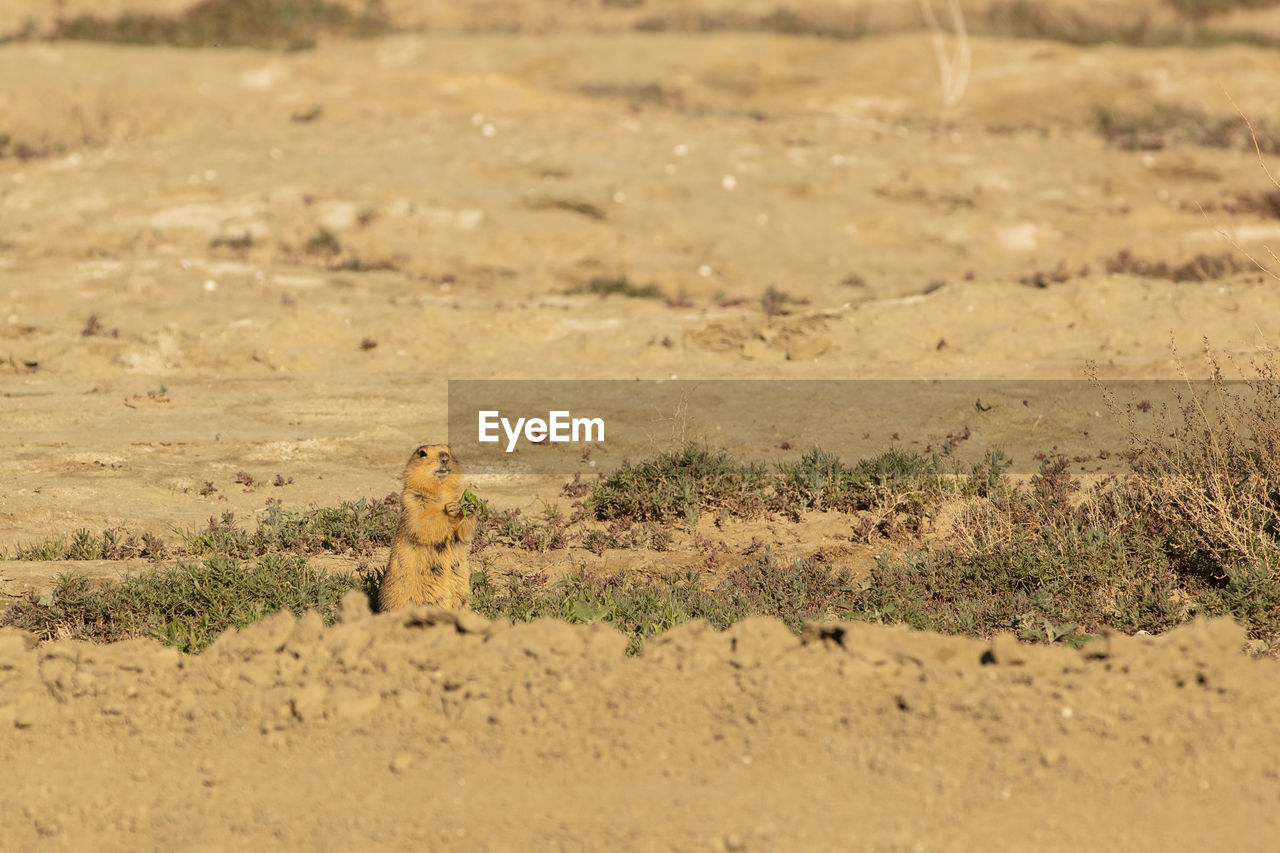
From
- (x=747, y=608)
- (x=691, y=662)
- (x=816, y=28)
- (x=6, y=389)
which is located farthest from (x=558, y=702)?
(x=816, y=28)

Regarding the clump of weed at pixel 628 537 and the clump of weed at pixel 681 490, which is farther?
the clump of weed at pixel 681 490

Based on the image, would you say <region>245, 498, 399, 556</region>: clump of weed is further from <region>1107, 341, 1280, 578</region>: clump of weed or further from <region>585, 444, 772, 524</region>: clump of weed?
<region>1107, 341, 1280, 578</region>: clump of weed

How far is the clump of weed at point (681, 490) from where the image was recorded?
→ 27.4 feet

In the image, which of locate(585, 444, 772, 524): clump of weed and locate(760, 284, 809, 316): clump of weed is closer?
locate(585, 444, 772, 524): clump of weed

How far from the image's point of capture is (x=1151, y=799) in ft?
14.9

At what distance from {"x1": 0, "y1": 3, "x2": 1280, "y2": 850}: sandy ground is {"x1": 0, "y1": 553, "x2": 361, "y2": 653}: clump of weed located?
579mm

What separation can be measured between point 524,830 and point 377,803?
1.90 ft

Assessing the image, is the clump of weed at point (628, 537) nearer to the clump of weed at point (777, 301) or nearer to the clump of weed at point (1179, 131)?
the clump of weed at point (777, 301)

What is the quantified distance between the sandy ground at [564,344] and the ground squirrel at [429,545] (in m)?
0.79

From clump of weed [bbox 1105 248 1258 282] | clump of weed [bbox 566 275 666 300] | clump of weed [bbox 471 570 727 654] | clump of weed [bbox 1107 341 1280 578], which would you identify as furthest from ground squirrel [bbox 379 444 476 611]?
clump of weed [bbox 1105 248 1258 282]

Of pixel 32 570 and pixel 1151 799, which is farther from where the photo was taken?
pixel 32 570

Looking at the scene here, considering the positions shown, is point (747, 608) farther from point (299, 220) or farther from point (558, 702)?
point (299, 220)

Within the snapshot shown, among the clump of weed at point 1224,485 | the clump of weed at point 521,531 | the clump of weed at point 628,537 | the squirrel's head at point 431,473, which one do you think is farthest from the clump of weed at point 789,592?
the clump of weed at point 1224,485

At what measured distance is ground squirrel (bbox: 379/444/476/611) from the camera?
6.29 meters
